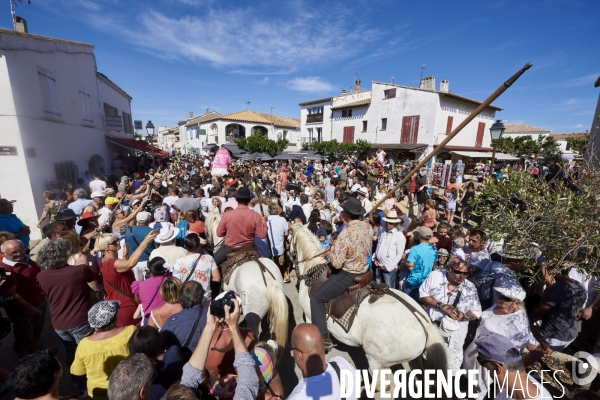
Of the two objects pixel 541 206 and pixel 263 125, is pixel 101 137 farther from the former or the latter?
pixel 263 125

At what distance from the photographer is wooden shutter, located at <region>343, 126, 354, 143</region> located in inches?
1192

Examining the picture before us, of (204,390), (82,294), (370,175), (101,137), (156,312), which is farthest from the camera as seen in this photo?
(101,137)

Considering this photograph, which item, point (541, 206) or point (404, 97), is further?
point (404, 97)

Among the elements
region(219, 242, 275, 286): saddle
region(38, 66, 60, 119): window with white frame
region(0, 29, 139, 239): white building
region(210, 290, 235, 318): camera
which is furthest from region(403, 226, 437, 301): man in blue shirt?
region(38, 66, 60, 119): window with white frame

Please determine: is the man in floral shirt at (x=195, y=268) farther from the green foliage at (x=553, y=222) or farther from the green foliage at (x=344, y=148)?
the green foliage at (x=344, y=148)

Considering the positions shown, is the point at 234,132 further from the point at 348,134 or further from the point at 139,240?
the point at 139,240

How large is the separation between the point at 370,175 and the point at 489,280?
32.2 ft

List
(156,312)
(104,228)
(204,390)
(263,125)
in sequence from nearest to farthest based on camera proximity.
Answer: (204,390) < (156,312) < (104,228) < (263,125)

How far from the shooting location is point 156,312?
2793 mm

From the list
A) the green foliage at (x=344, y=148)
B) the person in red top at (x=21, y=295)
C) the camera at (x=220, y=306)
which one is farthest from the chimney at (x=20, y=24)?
the green foliage at (x=344, y=148)

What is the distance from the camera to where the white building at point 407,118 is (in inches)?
925

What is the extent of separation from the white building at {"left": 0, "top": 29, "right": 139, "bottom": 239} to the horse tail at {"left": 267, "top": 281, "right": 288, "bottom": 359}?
30.2 feet

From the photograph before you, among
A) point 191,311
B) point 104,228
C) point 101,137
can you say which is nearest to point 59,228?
point 104,228

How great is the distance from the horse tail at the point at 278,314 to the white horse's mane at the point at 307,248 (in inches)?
30.3
